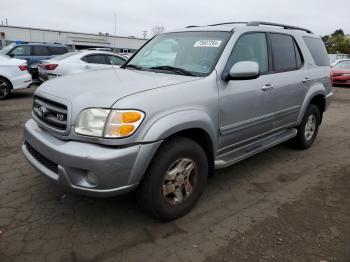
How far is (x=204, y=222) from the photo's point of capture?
3.10m

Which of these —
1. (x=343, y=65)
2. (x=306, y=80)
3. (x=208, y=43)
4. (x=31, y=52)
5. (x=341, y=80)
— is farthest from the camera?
(x=343, y=65)

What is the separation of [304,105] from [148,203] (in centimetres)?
306

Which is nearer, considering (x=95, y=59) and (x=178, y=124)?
(x=178, y=124)

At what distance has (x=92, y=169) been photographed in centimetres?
248

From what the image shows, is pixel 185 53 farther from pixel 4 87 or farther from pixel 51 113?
pixel 4 87

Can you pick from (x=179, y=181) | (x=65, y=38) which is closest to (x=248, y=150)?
(x=179, y=181)

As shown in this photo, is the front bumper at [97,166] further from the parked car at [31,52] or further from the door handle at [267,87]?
the parked car at [31,52]

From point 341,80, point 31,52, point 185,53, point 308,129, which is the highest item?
point 185,53

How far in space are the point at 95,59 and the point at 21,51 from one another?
469cm

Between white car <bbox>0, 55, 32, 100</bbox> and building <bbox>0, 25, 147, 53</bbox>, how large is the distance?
22561mm

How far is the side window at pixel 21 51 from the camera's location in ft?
43.8

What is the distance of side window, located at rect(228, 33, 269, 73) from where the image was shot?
358cm

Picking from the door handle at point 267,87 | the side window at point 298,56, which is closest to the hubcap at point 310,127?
the side window at point 298,56

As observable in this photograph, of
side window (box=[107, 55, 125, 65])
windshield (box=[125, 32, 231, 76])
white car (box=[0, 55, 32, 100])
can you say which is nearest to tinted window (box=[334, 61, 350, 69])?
side window (box=[107, 55, 125, 65])
